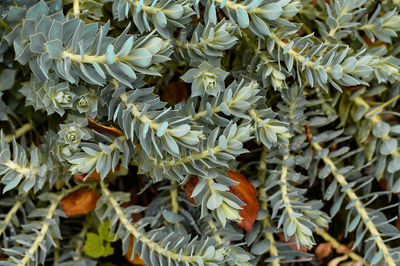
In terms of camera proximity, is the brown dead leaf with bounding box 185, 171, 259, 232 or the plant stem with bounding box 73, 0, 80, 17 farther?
the brown dead leaf with bounding box 185, 171, 259, 232

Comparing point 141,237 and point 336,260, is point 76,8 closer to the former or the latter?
point 141,237

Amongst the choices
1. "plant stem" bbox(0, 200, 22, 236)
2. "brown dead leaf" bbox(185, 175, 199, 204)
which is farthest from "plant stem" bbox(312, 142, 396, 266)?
"plant stem" bbox(0, 200, 22, 236)

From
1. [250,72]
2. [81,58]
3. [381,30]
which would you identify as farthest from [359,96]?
[81,58]

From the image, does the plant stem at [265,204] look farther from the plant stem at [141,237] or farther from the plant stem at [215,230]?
the plant stem at [141,237]

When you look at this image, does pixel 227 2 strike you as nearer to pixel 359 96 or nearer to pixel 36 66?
pixel 36 66

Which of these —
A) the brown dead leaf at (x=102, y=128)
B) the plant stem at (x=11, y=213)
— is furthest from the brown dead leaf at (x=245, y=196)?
the plant stem at (x=11, y=213)

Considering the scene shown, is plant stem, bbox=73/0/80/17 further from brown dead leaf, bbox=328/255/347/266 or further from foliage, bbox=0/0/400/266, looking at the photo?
brown dead leaf, bbox=328/255/347/266

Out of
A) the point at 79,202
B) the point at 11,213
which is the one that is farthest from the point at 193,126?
the point at 11,213

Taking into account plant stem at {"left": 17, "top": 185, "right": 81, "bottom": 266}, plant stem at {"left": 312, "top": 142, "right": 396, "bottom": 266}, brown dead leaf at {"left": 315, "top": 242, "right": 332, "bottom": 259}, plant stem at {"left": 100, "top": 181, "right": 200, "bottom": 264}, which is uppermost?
plant stem at {"left": 100, "top": 181, "right": 200, "bottom": 264}
